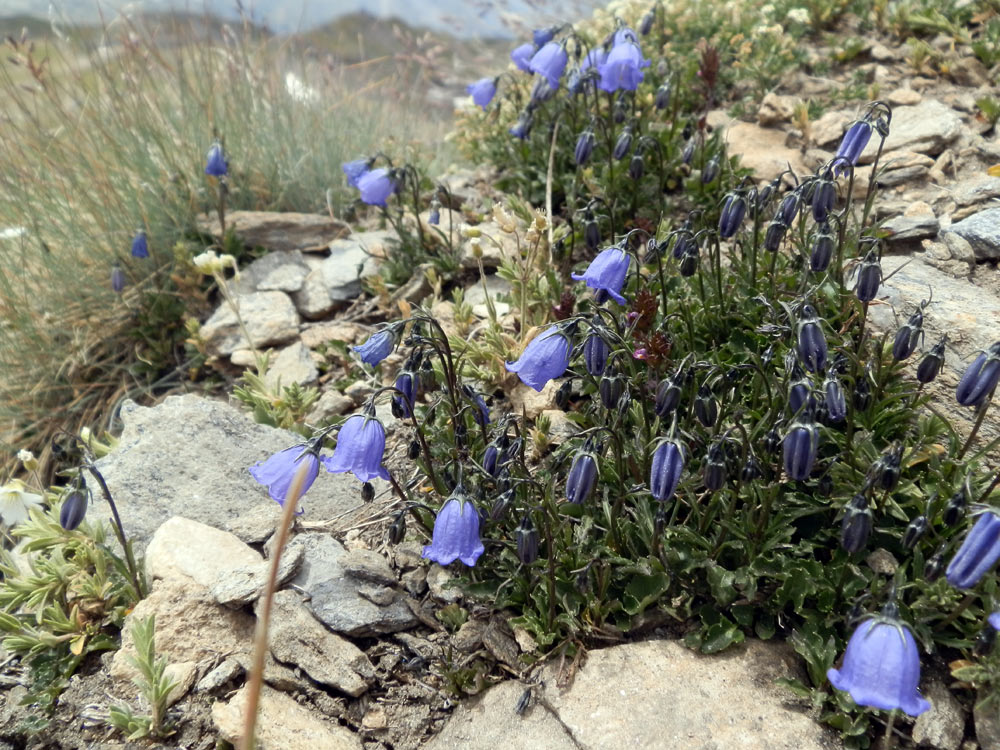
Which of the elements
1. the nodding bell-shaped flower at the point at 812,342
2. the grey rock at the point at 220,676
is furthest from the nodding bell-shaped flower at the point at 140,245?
the nodding bell-shaped flower at the point at 812,342

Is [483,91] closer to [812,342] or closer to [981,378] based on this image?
[812,342]

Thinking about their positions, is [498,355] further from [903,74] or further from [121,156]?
[903,74]

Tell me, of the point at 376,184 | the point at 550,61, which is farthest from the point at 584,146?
the point at 376,184

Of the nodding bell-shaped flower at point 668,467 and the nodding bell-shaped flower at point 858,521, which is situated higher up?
the nodding bell-shaped flower at point 668,467

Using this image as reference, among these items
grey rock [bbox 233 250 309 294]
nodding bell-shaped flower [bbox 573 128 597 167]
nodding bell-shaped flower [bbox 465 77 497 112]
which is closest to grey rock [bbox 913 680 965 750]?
nodding bell-shaped flower [bbox 573 128 597 167]

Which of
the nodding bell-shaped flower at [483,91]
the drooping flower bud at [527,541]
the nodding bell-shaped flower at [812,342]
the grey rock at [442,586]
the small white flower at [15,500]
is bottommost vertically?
the grey rock at [442,586]

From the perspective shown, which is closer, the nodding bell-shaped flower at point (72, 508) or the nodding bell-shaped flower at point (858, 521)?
the nodding bell-shaped flower at point (858, 521)

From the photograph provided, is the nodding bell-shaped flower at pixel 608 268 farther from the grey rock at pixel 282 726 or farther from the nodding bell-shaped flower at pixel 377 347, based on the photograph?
the grey rock at pixel 282 726
